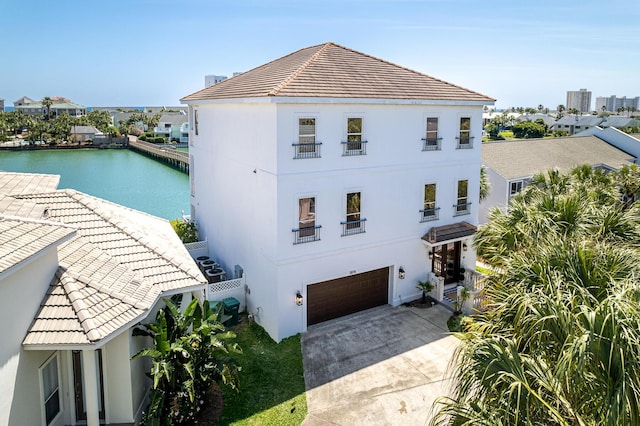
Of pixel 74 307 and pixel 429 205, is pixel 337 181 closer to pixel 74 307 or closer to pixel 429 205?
pixel 429 205

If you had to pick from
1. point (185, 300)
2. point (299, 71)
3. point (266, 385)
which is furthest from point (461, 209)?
point (185, 300)

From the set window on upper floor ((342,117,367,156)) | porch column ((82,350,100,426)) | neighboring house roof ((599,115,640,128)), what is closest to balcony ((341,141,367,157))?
window on upper floor ((342,117,367,156))

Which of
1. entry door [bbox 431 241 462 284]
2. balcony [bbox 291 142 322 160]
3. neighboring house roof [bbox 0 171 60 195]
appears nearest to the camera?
neighboring house roof [bbox 0 171 60 195]

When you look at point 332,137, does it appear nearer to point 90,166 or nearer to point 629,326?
point 629,326

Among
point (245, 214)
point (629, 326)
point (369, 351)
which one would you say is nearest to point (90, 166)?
point (245, 214)

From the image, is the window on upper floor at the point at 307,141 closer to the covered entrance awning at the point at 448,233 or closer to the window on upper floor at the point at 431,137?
the window on upper floor at the point at 431,137

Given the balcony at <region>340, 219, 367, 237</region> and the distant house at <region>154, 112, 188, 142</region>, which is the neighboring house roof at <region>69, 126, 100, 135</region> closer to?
the distant house at <region>154, 112, 188, 142</region>

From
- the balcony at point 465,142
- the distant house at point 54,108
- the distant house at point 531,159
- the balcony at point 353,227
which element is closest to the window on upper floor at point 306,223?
the balcony at point 353,227
